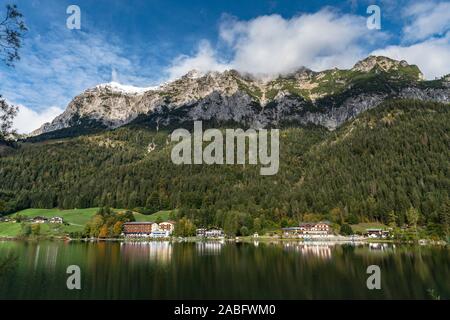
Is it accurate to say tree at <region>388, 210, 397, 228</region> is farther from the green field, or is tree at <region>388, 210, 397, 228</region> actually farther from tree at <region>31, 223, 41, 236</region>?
tree at <region>31, 223, 41, 236</region>

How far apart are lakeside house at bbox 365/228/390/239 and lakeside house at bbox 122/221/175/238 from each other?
97530 mm

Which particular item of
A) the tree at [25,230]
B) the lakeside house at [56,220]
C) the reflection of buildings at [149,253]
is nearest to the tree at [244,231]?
the reflection of buildings at [149,253]

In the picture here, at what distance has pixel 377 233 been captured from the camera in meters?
156

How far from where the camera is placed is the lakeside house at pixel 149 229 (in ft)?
588

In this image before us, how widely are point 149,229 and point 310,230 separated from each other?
8473 centimetres

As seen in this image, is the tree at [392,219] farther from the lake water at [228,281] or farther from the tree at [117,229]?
the tree at [117,229]

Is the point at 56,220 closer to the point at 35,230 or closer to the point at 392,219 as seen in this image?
the point at 35,230

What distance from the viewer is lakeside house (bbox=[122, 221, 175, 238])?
179125 mm
